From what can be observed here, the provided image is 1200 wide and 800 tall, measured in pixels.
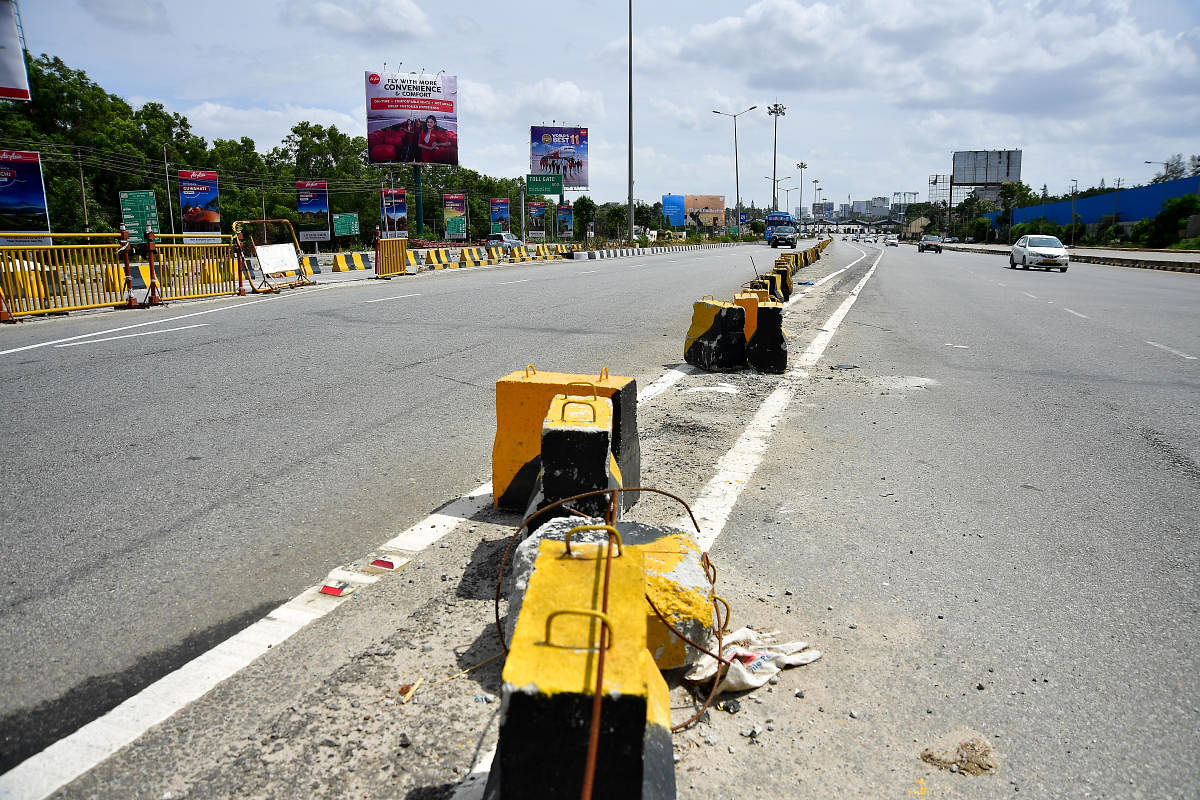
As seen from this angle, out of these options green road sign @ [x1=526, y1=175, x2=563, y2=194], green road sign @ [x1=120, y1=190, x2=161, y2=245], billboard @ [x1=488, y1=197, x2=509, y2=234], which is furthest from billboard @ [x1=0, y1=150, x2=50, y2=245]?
billboard @ [x1=488, y1=197, x2=509, y2=234]

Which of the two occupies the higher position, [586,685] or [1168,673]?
[586,685]

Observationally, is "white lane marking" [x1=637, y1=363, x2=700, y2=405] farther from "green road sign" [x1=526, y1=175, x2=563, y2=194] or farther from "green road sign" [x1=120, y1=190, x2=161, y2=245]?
"green road sign" [x1=526, y1=175, x2=563, y2=194]

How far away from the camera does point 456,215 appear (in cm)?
7600

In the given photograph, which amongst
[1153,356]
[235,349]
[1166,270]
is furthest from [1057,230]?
[235,349]

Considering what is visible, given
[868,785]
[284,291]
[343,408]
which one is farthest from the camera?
[284,291]

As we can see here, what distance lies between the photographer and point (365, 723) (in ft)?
8.50

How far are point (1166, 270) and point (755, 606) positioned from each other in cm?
3906

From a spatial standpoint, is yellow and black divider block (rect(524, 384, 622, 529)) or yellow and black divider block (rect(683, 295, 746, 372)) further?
yellow and black divider block (rect(683, 295, 746, 372))

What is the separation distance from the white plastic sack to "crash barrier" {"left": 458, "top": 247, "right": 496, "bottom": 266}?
3326 centimetres

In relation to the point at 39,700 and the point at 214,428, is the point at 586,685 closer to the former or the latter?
the point at 39,700

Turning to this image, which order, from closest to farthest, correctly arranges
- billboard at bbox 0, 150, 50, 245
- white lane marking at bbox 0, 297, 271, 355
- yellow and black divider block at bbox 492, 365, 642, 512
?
yellow and black divider block at bbox 492, 365, 642, 512
white lane marking at bbox 0, 297, 271, 355
billboard at bbox 0, 150, 50, 245

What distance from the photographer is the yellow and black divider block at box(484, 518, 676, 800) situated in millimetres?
1767

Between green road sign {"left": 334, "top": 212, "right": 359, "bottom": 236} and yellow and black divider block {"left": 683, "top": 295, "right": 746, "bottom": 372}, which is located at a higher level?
green road sign {"left": 334, "top": 212, "right": 359, "bottom": 236}

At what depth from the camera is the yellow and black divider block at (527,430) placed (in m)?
4.29
